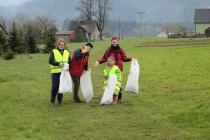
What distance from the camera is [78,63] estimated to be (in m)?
13.8

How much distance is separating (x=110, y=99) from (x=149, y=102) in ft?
3.58

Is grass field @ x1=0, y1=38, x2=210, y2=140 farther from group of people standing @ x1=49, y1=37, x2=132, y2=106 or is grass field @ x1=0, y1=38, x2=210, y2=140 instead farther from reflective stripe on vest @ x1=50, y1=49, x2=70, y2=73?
reflective stripe on vest @ x1=50, y1=49, x2=70, y2=73

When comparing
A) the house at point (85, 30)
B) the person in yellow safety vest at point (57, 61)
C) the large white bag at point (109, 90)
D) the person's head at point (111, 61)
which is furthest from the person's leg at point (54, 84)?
the house at point (85, 30)

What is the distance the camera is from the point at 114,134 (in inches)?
362

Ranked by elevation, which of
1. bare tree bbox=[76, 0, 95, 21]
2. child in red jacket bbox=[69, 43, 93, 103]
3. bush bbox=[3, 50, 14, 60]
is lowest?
bush bbox=[3, 50, 14, 60]

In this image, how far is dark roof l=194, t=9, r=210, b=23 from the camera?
130 metres

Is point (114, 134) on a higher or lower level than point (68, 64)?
lower

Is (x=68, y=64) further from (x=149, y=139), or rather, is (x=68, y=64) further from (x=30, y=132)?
(x=149, y=139)

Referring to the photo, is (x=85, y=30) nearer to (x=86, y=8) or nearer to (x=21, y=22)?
(x=86, y=8)

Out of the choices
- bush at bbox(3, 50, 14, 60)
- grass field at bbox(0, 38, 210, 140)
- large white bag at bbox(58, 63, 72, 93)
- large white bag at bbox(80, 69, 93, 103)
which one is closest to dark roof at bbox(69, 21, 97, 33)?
bush at bbox(3, 50, 14, 60)

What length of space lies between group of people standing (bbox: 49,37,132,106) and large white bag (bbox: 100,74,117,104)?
5.5 inches

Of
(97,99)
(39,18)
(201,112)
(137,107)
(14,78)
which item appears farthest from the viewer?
(39,18)

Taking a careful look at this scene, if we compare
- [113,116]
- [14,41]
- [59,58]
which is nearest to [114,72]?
[59,58]

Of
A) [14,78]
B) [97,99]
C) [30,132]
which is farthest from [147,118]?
[14,78]
